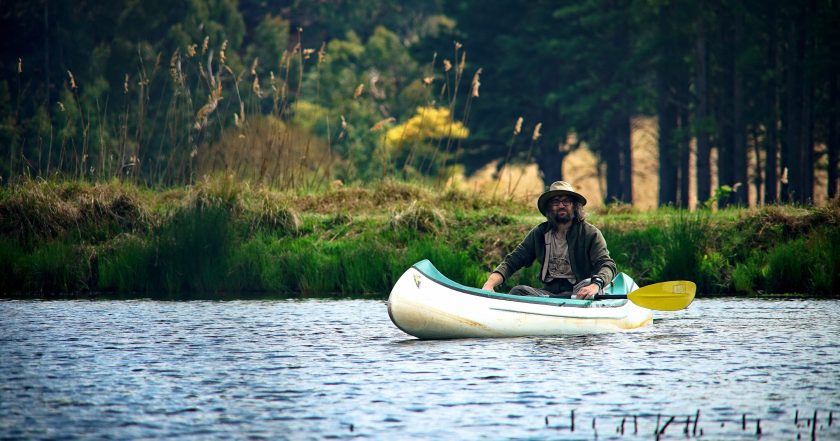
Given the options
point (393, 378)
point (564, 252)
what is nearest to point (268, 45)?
point (564, 252)

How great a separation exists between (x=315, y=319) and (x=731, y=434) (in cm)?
807

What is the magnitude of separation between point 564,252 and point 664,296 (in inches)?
53.6

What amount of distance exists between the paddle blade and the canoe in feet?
1.81

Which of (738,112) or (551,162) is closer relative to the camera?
(738,112)

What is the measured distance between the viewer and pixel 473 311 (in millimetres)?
→ 13484

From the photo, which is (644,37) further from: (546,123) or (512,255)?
(512,255)

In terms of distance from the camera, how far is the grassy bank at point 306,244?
19.4m

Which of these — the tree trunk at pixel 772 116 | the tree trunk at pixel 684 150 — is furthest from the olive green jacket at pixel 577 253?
the tree trunk at pixel 684 150

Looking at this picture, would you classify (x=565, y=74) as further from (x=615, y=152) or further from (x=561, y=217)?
(x=561, y=217)

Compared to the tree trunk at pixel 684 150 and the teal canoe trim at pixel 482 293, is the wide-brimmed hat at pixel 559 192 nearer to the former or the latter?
the teal canoe trim at pixel 482 293

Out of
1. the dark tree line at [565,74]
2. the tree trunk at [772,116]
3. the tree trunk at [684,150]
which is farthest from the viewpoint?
the tree trunk at [684,150]

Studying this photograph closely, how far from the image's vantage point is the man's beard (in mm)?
14062

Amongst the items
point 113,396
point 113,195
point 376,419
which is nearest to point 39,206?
point 113,195

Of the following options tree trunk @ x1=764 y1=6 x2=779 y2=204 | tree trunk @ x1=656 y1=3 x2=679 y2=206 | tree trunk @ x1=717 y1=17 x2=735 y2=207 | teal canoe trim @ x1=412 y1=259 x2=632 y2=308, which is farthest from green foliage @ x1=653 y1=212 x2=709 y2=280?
tree trunk @ x1=656 y1=3 x2=679 y2=206
